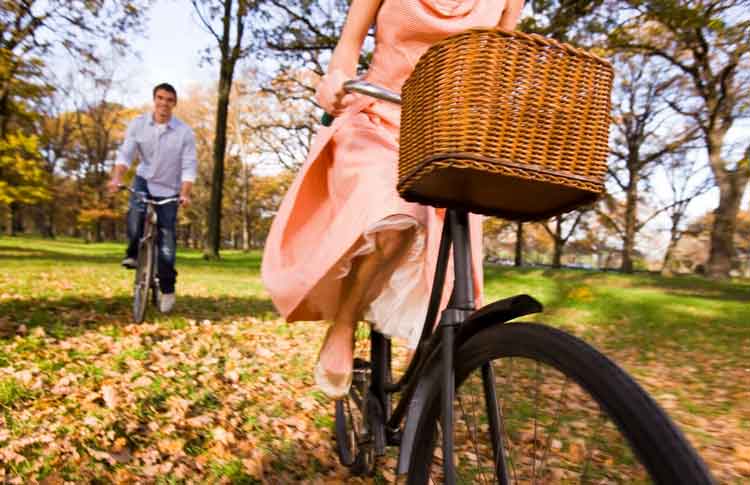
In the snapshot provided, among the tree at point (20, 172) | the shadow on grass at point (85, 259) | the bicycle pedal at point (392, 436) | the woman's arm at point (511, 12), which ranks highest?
the tree at point (20, 172)

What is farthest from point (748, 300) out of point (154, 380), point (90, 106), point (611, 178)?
point (90, 106)

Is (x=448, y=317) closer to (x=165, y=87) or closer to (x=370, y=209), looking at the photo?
(x=370, y=209)

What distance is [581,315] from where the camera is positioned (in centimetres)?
851

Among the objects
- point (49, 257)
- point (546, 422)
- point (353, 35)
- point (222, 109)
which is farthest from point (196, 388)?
point (222, 109)

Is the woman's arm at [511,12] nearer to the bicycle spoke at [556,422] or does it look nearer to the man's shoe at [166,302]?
the bicycle spoke at [556,422]

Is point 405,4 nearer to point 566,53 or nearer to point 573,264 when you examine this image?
point 566,53

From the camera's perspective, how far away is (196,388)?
3.75m

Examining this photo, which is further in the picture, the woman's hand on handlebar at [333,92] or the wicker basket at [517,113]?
Answer: the woman's hand on handlebar at [333,92]

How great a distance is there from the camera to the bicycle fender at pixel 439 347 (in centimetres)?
130

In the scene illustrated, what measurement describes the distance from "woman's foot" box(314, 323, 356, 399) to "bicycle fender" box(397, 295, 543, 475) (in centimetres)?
51

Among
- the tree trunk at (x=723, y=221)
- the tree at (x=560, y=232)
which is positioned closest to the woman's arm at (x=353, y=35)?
the tree trunk at (x=723, y=221)

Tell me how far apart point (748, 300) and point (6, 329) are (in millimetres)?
12088

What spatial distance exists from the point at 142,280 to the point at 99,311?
738 millimetres

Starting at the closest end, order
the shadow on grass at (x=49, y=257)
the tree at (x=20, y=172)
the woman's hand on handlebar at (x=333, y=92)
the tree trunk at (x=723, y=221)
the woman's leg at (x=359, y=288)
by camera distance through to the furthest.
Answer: the woman's hand on handlebar at (x=333, y=92)
the woman's leg at (x=359, y=288)
the tree at (x=20, y=172)
the shadow on grass at (x=49, y=257)
the tree trunk at (x=723, y=221)
